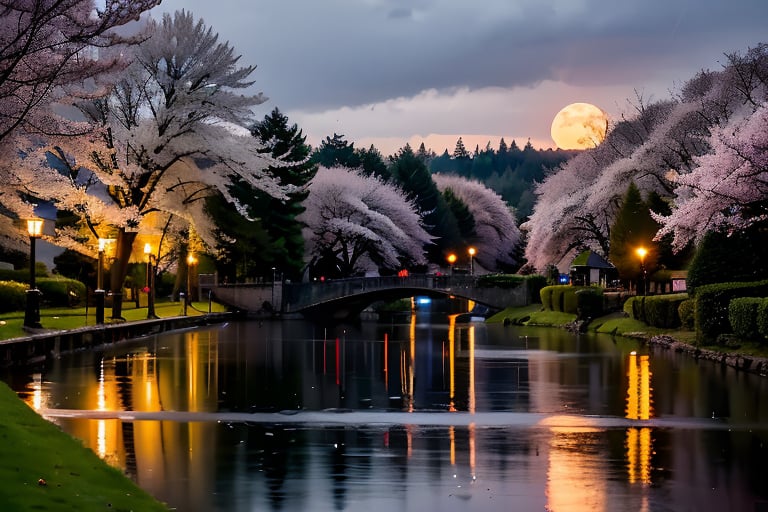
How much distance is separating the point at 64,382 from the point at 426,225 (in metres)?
94.1

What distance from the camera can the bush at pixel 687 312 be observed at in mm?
45894

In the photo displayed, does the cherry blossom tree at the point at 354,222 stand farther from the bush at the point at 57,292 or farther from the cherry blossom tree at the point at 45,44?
the cherry blossom tree at the point at 45,44

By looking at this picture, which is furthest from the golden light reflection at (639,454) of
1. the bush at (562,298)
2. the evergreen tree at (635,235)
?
the evergreen tree at (635,235)

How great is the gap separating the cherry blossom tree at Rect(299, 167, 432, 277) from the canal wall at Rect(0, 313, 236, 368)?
136 ft

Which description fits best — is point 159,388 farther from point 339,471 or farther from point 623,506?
point 623,506

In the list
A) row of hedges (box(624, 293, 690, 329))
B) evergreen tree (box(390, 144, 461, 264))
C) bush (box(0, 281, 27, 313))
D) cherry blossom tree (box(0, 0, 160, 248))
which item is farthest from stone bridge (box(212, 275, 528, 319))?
cherry blossom tree (box(0, 0, 160, 248))

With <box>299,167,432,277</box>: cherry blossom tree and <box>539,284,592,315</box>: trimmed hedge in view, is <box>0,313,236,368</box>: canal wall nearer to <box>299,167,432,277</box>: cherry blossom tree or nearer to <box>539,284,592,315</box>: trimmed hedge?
<box>539,284,592,315</box>: trimmed hedge

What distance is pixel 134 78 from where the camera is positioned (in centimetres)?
5716

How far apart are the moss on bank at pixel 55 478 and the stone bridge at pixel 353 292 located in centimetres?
7403

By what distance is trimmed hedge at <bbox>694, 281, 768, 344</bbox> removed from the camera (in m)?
38.1

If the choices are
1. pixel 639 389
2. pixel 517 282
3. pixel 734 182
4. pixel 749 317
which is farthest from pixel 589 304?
pixel 639 389

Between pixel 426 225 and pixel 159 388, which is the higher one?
pixel 426 225

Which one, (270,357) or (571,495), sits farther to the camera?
(270,357)

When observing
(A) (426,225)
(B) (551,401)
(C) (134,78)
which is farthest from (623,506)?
(A) (426,225)
